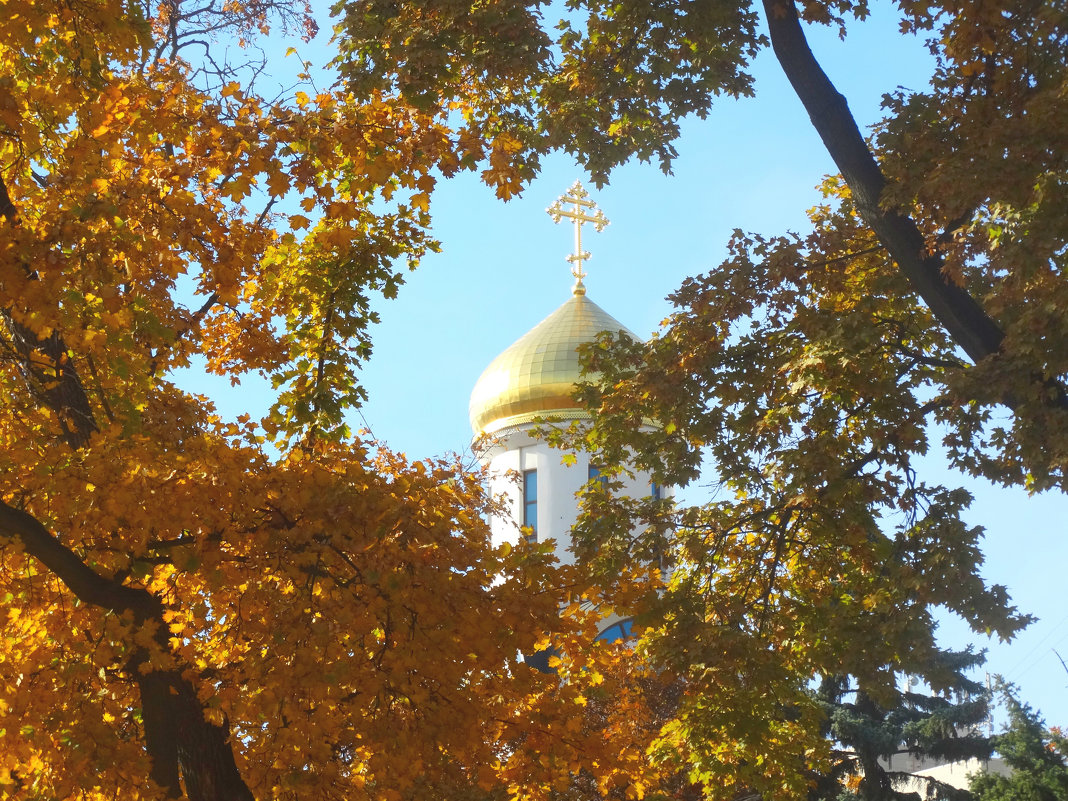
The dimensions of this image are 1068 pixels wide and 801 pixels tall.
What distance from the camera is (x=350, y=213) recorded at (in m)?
8.36

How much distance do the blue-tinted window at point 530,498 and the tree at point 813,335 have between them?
19.3 m

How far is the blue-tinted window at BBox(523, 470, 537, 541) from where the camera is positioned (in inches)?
1236

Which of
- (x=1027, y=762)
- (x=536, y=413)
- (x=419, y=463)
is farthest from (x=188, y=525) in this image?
(x=536, y=413)

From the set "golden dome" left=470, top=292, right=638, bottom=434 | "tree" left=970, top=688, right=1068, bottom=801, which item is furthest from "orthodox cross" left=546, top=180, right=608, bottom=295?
"tree" left=970, top=688, right=1068, bottom=801

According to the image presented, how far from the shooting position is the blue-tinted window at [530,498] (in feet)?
103

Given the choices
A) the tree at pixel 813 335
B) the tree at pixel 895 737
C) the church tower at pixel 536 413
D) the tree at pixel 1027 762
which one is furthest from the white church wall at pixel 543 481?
the tree at pixel 813 335

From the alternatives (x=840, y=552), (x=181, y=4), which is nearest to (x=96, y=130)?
(x=181, y=4)

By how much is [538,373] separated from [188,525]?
2356cm

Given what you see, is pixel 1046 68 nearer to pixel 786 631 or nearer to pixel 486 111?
pixel 486 111

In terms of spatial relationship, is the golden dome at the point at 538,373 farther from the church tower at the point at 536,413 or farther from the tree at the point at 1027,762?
the tree at the point at 1027,762

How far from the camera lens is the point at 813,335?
9.70 m

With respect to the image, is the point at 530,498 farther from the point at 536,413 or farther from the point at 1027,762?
the point at 1027,762

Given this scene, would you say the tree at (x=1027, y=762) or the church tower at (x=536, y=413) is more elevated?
the church tower at (x=536, y=413)

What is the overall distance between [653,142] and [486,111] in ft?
5.92
